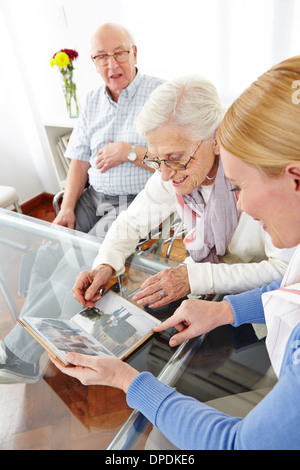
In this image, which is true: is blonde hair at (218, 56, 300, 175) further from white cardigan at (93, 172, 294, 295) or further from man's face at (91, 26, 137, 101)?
man's face at (91, 26, 137, 101)

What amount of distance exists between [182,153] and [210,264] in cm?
40

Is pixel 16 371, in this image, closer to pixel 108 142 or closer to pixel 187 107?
pixel 187 107

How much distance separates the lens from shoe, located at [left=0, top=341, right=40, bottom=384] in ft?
3.12

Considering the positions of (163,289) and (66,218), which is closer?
(163,289)

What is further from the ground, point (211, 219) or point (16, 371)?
point (211, 219)

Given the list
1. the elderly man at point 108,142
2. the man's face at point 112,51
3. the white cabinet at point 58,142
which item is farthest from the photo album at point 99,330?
Answer: the white cabinet at point 58,142

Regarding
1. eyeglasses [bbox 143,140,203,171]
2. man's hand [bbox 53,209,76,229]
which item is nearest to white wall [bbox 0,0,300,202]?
man's hand [bbox 53,209,76,229]

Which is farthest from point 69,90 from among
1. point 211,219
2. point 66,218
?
point 211,219

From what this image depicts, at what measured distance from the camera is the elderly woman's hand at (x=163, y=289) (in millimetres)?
1081

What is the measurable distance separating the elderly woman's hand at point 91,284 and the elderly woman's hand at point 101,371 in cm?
29

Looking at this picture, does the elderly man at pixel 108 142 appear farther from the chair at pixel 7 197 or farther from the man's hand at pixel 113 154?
the chair at pixel 7 197

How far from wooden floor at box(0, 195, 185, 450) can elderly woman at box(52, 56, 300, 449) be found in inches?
2.1

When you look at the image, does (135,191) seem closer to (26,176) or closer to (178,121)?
(178,121)

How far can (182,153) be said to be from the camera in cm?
112
